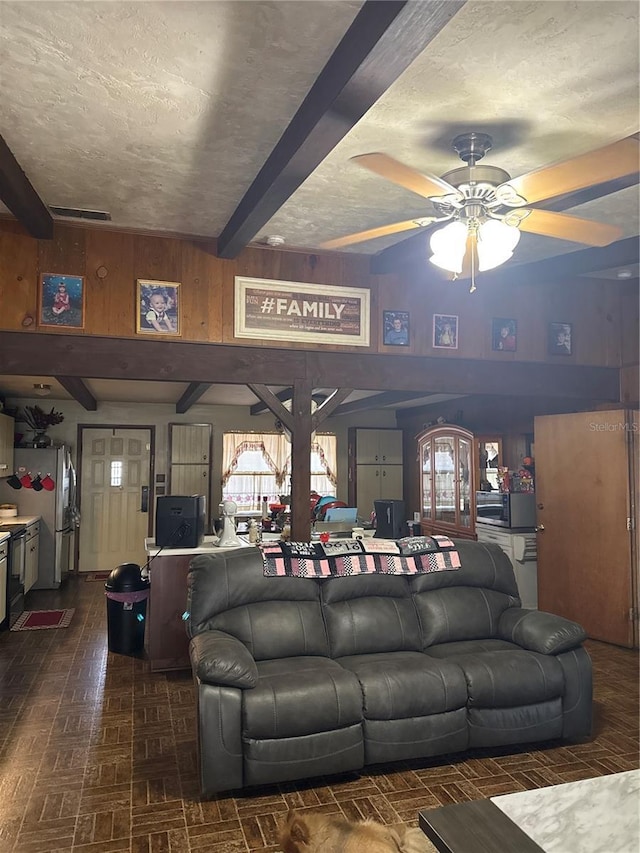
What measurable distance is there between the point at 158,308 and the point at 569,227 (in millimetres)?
2629

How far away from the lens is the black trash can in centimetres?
477

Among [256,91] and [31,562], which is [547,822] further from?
[31,562]

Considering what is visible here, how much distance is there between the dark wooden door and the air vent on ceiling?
4066 mm

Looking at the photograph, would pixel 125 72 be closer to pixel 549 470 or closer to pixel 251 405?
pixel 549 470

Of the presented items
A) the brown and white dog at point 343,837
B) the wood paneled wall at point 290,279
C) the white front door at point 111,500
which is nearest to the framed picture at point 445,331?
the wood paneled wall at point 290,279

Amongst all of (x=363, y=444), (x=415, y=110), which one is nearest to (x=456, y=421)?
(x=363, y=444)

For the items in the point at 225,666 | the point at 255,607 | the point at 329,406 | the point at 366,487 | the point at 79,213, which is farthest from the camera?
the point at 366,487

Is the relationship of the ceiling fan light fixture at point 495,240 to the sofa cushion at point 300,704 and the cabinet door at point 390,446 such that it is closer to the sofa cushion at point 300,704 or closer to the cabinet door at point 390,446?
the sofa cushion at point 300,704

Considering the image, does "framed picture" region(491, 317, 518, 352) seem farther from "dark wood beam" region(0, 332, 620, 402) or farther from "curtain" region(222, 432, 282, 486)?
"curtain" region(222, 432, 282, 486)

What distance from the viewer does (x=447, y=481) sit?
7.59m

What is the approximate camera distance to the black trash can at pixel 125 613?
188 inches

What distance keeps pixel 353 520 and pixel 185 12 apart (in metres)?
4.63

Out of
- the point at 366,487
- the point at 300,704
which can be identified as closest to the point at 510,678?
the point at 300,704

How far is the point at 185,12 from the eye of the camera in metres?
1.96
